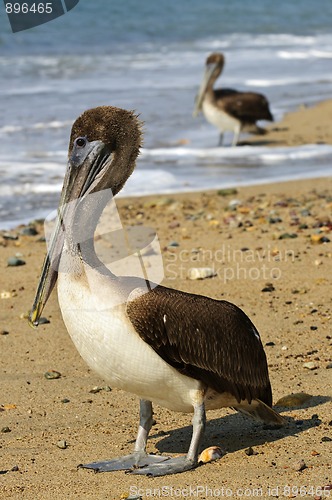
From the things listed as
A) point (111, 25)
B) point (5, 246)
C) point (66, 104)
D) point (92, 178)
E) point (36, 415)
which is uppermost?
point (92, 178)

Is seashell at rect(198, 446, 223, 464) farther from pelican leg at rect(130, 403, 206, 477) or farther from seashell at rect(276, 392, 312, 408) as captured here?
seashell at rect(276, 392, 312, 408)

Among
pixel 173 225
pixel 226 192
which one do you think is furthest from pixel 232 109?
pixel 173 225

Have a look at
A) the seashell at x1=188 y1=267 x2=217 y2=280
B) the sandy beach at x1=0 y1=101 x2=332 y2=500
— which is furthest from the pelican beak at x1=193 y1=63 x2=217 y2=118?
the seashell at x1=188 y1=267 x2=217 y2=280

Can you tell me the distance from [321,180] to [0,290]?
5187 mm

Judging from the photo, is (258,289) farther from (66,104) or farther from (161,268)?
(66,104)

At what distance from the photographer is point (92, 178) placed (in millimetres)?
4738

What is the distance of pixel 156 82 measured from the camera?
20.4m

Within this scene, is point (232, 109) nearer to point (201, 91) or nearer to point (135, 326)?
point (201, 91)

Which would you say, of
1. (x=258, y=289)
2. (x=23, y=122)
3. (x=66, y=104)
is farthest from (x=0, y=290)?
(x=66, y=104)

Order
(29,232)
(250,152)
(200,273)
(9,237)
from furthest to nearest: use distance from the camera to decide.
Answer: (250,152)
(29,232)
(9,237)
(200,273)

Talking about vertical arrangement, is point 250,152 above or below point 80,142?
below

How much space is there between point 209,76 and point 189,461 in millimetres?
12751

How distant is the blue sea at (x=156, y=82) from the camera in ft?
39.7
